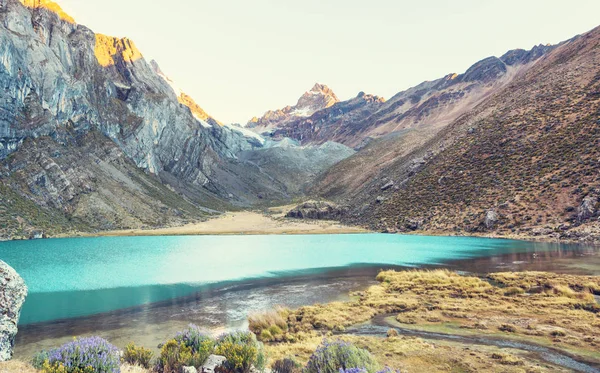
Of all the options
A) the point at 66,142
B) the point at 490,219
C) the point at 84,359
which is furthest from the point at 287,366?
the point at 66,142

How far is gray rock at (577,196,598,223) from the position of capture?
209 feet

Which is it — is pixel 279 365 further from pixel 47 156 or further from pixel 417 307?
pixel 47 156

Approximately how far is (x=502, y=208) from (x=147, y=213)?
121298 millimetres

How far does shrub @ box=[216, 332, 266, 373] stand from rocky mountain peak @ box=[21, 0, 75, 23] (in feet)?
648

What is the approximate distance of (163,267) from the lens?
1965 inches

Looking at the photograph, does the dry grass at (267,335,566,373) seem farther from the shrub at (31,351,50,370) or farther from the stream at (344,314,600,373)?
the shrub at (31,351,50,370)

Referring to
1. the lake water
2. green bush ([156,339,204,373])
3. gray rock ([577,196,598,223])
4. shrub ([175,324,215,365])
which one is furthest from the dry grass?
gray rock ([577,196,598,223])

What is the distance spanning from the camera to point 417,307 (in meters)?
25.4

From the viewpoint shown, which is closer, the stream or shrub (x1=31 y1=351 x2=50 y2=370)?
shrub (x1=31 y1=351 x2=50 y2=370)

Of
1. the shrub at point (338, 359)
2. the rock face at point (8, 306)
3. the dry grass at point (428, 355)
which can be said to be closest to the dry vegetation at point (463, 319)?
the dry grass at point (428, 355)

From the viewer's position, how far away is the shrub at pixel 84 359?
9.83 meters

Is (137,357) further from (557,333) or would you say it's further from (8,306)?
(557,333)

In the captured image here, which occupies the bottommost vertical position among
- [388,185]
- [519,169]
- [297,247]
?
[297,247]

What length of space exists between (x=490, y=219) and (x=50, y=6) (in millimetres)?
197813
